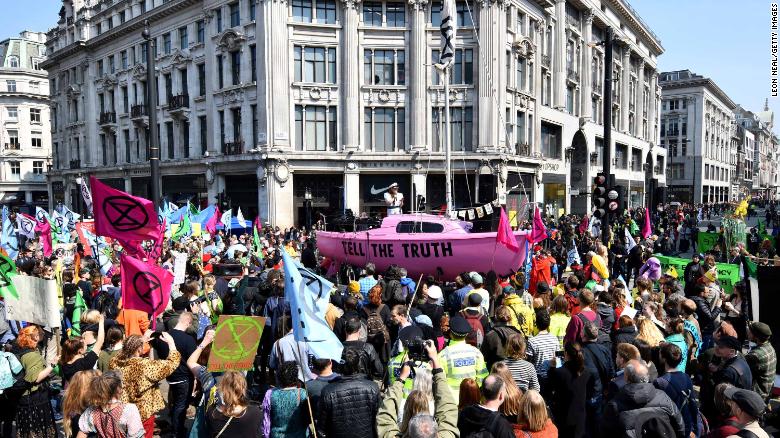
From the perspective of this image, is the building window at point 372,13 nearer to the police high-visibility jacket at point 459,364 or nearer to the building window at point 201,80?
the building window at point 201,80

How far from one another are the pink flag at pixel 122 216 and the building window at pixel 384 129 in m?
26.1

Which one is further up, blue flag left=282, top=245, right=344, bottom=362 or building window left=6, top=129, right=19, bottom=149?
building window left=6, top=129, right=19, bottom=149

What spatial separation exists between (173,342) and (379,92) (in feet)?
96.3

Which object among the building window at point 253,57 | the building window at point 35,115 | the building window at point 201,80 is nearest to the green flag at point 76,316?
the building window at point 253,57

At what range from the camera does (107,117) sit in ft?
159

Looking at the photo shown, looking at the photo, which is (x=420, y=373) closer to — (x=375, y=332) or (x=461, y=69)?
(x=375, y=332)

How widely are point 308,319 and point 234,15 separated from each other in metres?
34.9

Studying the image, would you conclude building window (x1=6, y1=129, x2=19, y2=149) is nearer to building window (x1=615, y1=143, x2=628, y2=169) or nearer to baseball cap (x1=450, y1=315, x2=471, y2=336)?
building window (x1=615, y1=143, x2=628, y2=169)

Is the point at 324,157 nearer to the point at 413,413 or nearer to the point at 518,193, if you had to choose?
the point at 518,193

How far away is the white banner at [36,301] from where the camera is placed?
6883mm

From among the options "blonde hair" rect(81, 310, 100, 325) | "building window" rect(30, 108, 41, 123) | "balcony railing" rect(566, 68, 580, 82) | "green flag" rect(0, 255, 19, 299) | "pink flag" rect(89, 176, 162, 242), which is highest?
"building window" rect(30, 108, 41, 123)

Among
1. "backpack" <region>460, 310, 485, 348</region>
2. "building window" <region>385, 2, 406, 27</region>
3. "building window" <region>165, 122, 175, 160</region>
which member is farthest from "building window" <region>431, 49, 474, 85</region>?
"backpack" <region>460, 310, 485, 348</region>

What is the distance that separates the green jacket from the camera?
183 inches

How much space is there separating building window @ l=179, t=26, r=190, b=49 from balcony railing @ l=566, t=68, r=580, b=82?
97.2 feet
